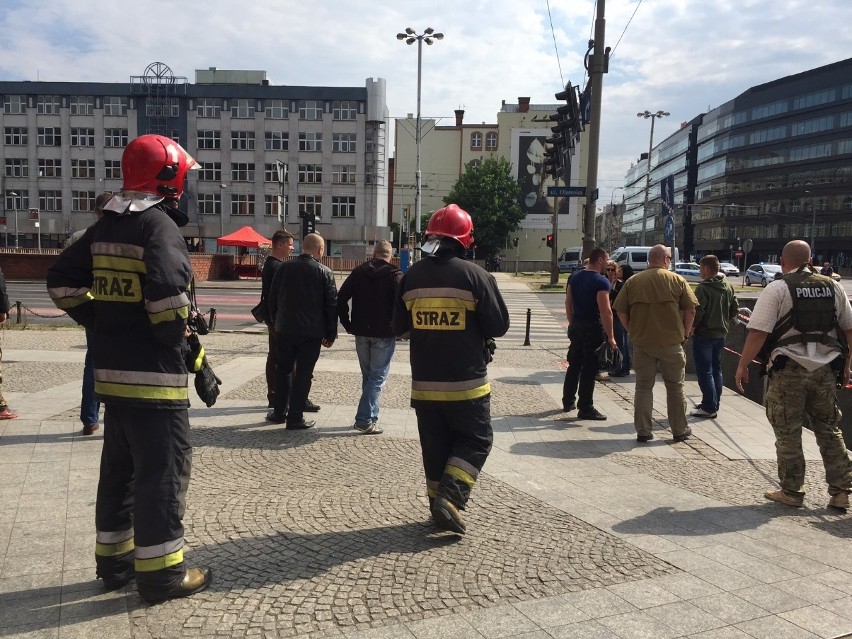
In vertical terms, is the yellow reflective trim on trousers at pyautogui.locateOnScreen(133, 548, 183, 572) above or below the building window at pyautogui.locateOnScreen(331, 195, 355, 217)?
below

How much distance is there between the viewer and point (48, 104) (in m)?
60.9

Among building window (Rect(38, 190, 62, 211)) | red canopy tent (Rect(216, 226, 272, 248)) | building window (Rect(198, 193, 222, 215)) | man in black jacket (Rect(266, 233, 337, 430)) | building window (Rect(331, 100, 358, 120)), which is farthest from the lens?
building window (Rect(38, 190, 62, 211))

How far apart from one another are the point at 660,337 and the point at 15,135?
7093 centimetres

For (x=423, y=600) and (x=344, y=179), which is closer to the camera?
(x=423, y=600)

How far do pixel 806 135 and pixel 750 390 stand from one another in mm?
81547

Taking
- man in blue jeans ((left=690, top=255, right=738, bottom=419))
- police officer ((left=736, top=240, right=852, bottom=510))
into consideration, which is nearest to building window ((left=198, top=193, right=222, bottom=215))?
man in blue jeans ((left=690, top=255, right=738, bottom=419))

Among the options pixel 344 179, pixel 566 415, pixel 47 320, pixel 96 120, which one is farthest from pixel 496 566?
pixel 96 120

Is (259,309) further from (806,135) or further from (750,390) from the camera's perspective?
(806,135)

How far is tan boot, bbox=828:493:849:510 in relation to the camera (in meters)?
4.55

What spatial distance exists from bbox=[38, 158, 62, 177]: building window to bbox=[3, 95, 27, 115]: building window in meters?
4.87

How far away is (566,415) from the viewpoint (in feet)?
24.7

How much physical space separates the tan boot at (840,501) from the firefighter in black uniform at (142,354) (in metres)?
4.25

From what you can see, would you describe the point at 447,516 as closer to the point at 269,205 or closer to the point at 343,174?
the point at 343,174

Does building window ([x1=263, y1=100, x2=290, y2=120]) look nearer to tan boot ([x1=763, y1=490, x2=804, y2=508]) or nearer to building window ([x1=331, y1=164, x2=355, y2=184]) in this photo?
building window ([x1=331, y1=164, x2=355, y2=184])
